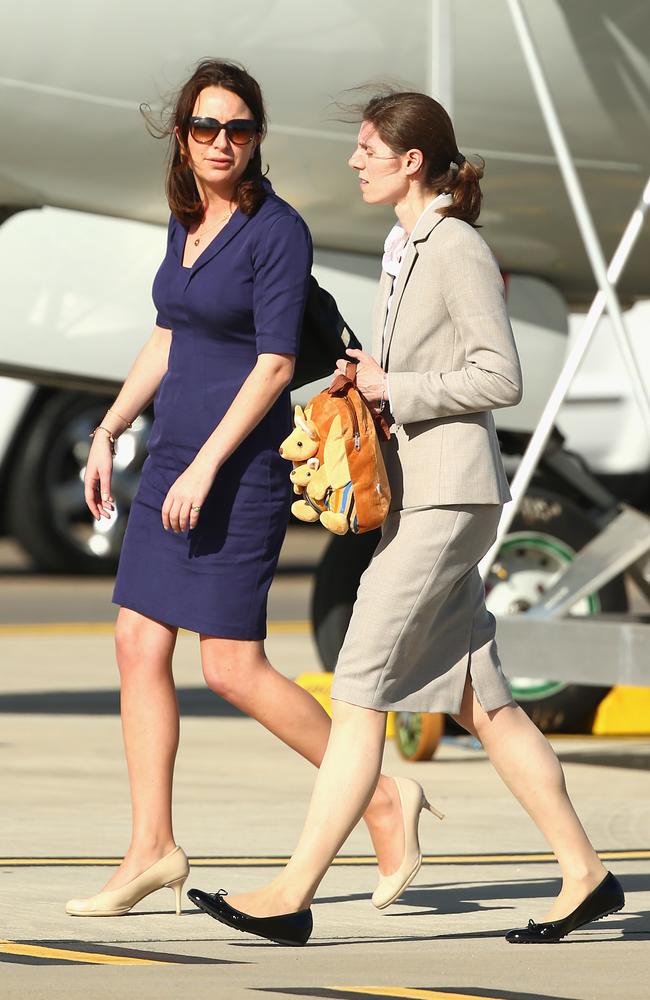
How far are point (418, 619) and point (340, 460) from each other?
35cm

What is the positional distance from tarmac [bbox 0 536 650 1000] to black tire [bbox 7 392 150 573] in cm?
530

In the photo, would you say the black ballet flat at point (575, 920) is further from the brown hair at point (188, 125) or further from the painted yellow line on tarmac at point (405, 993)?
the brown hair at point (188, 125)

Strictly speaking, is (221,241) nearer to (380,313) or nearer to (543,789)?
(380,313)

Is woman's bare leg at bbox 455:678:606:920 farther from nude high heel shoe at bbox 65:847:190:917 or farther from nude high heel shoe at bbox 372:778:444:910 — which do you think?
nude high heel shoe at bbox 65:847:190:917

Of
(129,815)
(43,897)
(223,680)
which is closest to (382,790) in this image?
(223,680)

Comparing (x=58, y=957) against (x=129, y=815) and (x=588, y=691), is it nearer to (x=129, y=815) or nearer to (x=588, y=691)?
(x=129, y=815)

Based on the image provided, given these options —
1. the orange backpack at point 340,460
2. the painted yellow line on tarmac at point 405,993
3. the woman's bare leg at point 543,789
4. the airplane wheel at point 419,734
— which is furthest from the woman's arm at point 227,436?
the airplane wheel at point 419,734

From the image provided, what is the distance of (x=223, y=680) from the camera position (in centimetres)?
462

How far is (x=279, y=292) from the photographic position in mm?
4512

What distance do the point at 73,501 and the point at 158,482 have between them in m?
10.1

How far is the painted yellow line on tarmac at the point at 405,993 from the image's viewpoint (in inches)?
153

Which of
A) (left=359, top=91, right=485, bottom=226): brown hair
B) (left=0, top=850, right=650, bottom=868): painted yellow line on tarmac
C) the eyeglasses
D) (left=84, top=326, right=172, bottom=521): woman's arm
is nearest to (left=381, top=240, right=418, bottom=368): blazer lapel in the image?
(left=359, top=91, right=485, bottom=226): brown hair

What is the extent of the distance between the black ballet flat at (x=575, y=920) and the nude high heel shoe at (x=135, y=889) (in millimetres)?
719

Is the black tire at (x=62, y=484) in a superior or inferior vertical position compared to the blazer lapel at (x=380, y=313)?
superior
